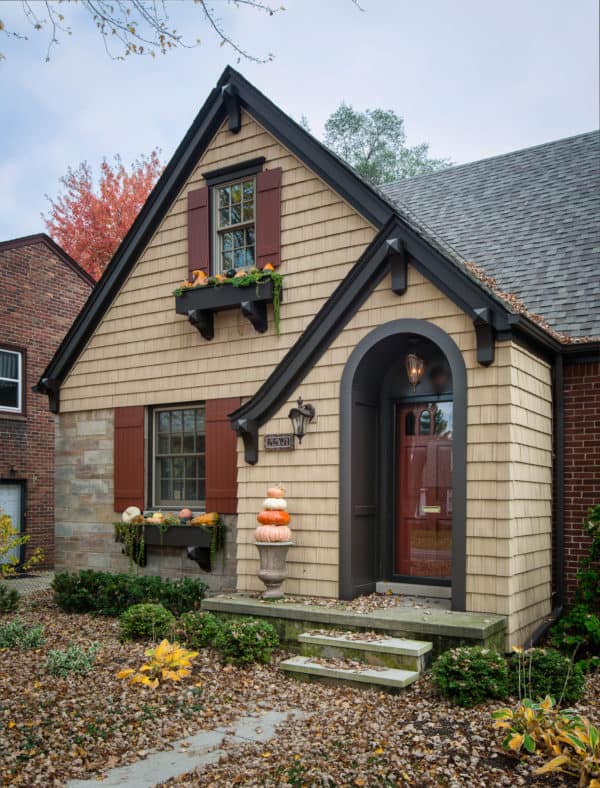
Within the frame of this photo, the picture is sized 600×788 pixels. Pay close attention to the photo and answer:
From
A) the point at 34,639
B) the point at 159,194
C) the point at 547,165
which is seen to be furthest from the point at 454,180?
the point at 34,639

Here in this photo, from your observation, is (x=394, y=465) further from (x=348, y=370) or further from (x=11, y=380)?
(x=11, y=380)

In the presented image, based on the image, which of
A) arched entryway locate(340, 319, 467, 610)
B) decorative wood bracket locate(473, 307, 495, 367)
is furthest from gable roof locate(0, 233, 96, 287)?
decorative wood bracket locate(473, 307, 495, 367)

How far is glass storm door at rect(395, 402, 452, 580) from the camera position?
796cm

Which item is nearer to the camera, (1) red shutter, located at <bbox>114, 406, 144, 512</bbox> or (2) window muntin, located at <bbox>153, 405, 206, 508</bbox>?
(2) window muntin, located at <bbox>153, 405, 206, 508</bbox>

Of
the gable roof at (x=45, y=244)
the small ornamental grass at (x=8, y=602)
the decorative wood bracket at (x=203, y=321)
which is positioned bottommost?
the small ornamental grass at (x=8, y=602)

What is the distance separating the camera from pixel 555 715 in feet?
15.6

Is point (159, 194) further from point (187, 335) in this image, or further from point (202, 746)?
point (202, 746)

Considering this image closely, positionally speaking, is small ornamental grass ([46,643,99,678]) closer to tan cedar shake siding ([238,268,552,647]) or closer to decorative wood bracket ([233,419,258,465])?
tan cedar shake siding ([238,268,552,647])

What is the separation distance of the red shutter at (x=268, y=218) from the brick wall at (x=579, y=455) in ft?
12.9

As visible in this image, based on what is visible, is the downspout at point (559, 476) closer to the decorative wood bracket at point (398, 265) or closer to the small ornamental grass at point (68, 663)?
the decorative wood bracket at point (398, 265)

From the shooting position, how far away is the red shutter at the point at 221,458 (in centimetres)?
957

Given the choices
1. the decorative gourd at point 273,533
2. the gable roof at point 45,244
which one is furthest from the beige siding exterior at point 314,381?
the gable roof at point 45,244

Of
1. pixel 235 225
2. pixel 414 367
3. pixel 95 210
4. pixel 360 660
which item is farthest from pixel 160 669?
pixel 95 210

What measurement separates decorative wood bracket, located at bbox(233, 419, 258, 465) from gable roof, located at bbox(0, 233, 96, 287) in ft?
29.3
